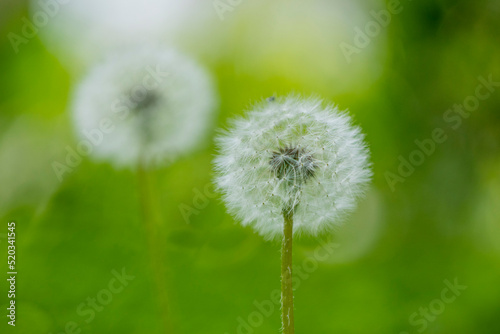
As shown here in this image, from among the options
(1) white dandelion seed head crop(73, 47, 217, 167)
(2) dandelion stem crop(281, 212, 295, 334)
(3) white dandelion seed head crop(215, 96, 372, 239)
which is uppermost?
(1) white dandelion seed head crop(73, 47, 217, 167)

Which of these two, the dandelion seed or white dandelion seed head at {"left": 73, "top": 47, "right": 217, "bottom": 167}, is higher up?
white dandelion seed head at {"left": 73, "top": 47, "right": 217, "bottom": 167}

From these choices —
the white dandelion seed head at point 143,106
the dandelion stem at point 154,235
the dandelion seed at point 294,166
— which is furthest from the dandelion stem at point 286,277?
the white dandelion seed head at point 143,106

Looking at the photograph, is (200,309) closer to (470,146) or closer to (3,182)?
(3,182)

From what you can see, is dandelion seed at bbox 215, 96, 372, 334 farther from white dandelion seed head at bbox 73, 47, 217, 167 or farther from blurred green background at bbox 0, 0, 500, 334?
blurred green background at bbox 0, 0, 500, 334

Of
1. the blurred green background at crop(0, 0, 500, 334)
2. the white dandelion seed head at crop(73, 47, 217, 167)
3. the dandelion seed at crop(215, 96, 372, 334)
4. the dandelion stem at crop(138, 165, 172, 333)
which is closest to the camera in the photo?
the dandelion seed at crop(215, 96, 372, 334)

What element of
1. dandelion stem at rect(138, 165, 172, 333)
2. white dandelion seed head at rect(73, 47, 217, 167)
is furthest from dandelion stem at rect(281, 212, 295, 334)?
white dandelion seed head at rect(73, 47, 217, 167)

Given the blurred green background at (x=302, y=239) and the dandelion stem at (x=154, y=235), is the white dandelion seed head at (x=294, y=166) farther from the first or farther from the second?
the blurred green background at (x=302, y=239)
